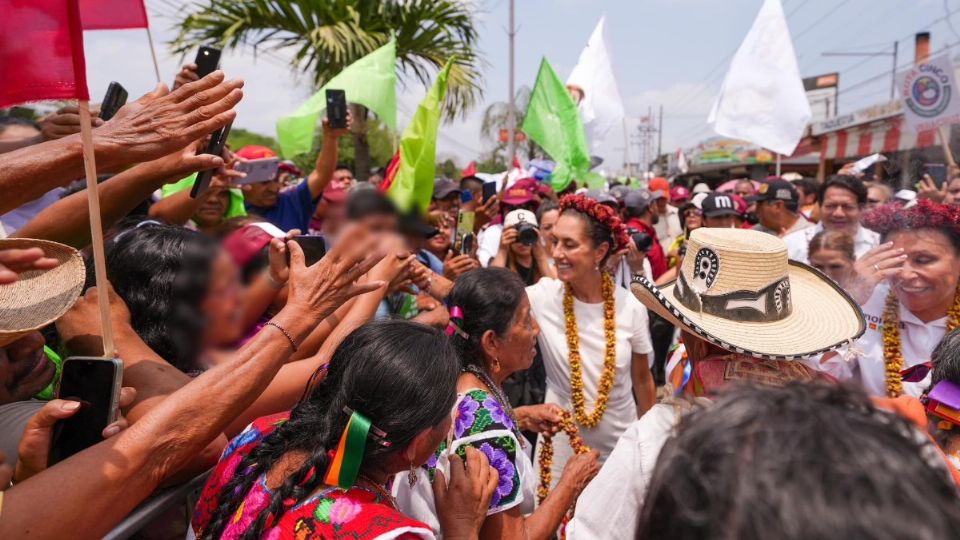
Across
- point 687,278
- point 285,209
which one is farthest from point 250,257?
point 285,209

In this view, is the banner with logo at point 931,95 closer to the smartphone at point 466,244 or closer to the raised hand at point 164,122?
the smartphone at point 466,244

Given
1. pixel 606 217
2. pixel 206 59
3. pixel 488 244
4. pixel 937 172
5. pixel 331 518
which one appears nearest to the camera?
pixel 331 518

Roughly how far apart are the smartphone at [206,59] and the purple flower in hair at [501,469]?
1.42 metres

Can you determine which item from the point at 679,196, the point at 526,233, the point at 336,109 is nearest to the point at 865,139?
the point at 679,196

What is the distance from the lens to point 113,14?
2.29 meters

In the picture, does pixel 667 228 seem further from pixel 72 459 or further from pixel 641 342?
pixel 72 459

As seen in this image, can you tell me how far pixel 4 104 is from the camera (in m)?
1.64

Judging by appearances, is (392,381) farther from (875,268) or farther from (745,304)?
(875,268)

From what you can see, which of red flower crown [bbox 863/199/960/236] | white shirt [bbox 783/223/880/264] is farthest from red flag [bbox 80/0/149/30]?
white shirt [bbox 783/223/880/264]

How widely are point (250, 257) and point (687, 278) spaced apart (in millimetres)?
1429

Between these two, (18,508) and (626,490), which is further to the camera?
(626,490)

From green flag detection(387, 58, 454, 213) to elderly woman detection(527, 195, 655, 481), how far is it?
759 mm

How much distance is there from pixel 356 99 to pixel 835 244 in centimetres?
325

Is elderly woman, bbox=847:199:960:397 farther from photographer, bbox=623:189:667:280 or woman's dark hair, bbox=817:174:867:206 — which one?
photographer, bbox=623:189:667:280
